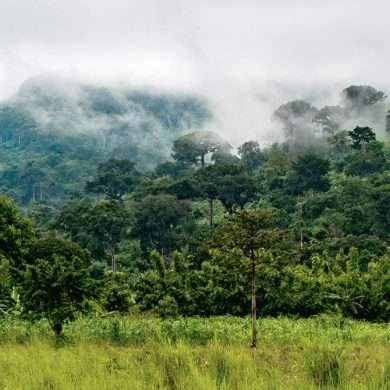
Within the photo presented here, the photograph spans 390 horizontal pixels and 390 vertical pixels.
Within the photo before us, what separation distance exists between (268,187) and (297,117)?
33.2m

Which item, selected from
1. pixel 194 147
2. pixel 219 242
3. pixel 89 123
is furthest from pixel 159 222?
pixel 89 123

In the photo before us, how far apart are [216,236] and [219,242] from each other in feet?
2.03

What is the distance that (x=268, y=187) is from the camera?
5269 cm

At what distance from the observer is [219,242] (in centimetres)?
1320

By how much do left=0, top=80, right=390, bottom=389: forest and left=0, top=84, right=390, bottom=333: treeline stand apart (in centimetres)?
7

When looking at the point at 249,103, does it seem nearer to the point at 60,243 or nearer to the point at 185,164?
the point at 185,164

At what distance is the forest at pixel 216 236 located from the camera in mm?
13734

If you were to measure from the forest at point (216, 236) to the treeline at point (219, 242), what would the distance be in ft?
0.23

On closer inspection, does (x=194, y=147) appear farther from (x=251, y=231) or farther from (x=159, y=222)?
(x=251, y=231)

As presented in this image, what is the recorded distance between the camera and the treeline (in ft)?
44.5

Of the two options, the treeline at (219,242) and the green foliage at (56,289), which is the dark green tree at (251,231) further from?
the green foliage at (56,289)

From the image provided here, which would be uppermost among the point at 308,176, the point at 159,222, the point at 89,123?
the point at 89,123

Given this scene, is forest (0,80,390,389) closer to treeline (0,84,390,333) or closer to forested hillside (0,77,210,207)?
treeline (0,84,390,333)

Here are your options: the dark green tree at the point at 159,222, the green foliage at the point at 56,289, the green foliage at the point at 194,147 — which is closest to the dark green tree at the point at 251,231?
the green foliage at the point at 56,289
